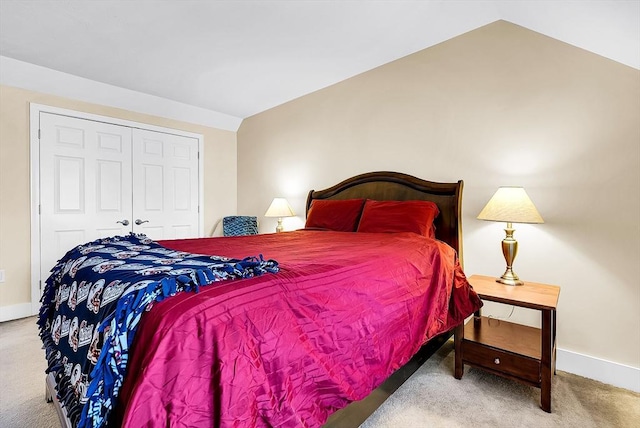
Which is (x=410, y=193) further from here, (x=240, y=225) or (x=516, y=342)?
(x=240, y=225)

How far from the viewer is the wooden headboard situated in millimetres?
2648

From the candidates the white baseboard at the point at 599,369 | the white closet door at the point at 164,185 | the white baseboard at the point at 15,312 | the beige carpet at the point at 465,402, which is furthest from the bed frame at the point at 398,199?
the white baseboard at the point at 15,312

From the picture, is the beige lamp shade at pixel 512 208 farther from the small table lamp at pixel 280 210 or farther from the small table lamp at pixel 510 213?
the small table lamp at pixel 280 210

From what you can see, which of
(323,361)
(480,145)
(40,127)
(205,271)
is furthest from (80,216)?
(480,145)

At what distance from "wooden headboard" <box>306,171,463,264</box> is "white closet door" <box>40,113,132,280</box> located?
2.19m

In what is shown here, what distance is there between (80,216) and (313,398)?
11.5ft

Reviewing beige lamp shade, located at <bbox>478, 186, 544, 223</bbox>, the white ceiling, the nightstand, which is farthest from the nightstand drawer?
the white ceiling

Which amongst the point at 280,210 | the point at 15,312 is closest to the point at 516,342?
the point at 280,210

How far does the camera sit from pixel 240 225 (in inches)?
175

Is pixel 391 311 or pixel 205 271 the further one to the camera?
pixel 391 311

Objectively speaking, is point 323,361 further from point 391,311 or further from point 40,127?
point 40,127

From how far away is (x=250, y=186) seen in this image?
4.71m

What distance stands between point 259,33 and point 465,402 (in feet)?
9.83

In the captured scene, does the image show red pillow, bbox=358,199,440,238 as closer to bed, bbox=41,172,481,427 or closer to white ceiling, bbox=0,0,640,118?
bed, bbox=41,172,481,427
